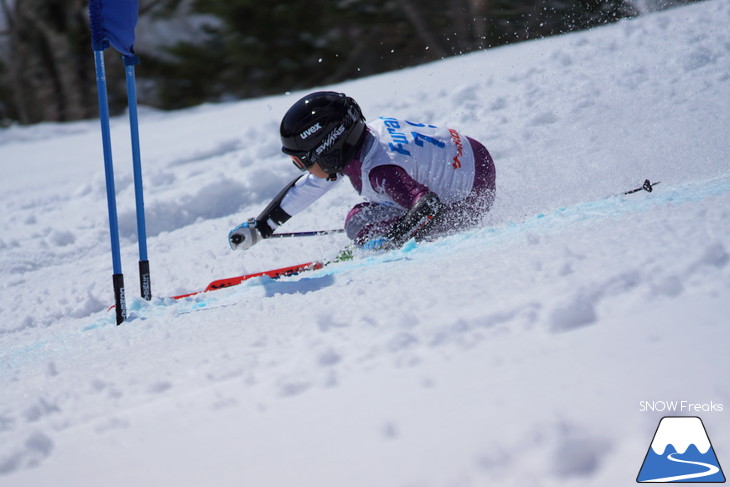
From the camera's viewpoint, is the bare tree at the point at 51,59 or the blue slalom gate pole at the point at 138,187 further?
the bare tree at the point at 51,59

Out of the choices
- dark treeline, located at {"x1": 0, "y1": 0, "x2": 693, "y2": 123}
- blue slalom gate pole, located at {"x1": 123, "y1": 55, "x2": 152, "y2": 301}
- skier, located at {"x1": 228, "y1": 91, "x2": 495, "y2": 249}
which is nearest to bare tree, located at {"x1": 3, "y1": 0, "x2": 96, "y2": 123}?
dark treeline, located at {"x1": 0, "y1": 0, "x2": 693, "y2": 123}

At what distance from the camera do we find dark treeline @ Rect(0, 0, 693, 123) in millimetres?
15344

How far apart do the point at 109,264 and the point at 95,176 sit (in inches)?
81.4

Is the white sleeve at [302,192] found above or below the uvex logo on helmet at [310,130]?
below

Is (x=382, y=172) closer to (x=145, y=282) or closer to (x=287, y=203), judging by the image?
(x=287, y=203)

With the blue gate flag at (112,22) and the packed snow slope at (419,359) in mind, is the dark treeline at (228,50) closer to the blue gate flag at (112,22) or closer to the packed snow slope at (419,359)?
the packed snow slope at (419,359)

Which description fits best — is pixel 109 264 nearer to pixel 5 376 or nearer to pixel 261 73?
pixel 5 376

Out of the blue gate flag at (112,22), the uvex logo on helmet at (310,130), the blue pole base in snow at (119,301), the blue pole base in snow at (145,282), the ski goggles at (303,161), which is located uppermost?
the blue gate flag at (112,22)

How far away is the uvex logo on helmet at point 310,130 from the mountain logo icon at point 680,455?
236 cm

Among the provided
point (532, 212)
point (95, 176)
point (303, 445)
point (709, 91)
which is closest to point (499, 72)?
point (709, 91)

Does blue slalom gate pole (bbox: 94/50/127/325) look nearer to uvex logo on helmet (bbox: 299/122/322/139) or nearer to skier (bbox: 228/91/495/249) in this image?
skier (bbox: 228/91/495/249)

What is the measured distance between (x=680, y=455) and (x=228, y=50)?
1533cm

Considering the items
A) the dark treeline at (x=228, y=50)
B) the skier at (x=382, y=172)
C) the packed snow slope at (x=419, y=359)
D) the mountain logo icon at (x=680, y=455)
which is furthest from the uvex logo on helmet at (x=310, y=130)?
the dark treeline at (x=228, y=50)

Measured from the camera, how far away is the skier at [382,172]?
349 cm
